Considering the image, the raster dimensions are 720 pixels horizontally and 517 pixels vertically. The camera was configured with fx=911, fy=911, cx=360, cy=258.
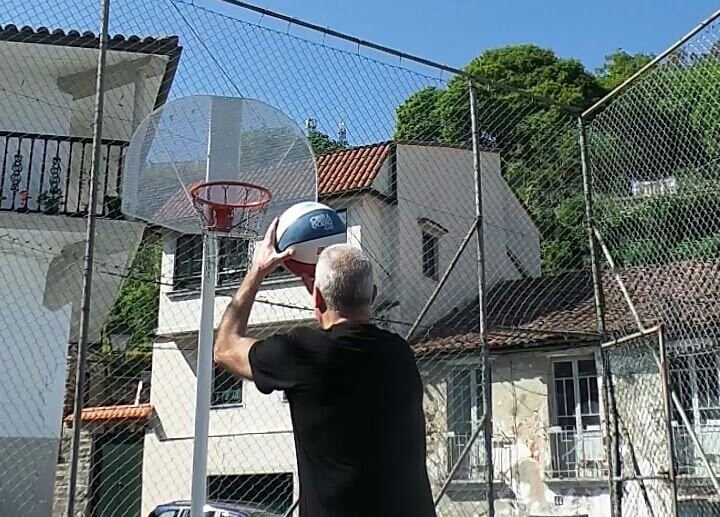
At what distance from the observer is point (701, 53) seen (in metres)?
5.75

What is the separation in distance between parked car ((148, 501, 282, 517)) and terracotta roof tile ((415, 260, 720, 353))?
3233mm

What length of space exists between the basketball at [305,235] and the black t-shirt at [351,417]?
647mm

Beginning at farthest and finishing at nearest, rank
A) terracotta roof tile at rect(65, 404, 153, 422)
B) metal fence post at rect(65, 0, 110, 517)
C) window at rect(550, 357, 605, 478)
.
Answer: terracotta roof tile at rect(65, 404, 153, 422) → window at rect(550, 357, 605, 478) → metal fence post at rect(65, 0, 110, 517)

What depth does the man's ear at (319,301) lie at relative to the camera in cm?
225

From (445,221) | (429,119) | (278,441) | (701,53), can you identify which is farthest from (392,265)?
(701,53)

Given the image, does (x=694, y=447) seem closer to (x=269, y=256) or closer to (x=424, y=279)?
(x=424, y=279)

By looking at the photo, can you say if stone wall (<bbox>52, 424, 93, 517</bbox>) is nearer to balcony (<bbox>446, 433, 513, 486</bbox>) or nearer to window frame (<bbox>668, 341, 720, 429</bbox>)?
balcony (<bbox>446, 433, 513, 486</bbox>)

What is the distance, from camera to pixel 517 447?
13.7 m

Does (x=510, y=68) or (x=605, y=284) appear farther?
(x=510, y=68)

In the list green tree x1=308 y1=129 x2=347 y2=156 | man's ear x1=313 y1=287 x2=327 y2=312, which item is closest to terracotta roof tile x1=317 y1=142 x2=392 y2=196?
green tree x1=308 y1=129 x2=347 y2=156

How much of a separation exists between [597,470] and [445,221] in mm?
4169

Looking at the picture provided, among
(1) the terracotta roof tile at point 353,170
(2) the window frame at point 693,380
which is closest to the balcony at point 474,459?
(2) the window frame at point 693,380

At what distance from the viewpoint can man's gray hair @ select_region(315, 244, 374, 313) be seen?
2184 mm

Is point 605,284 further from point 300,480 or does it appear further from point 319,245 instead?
point 300,480
